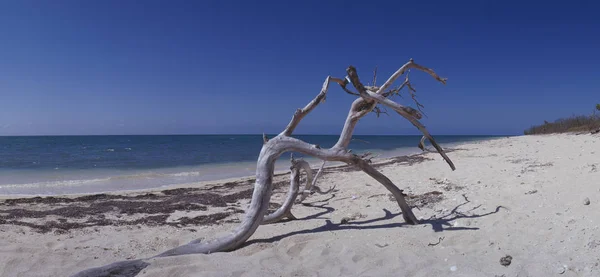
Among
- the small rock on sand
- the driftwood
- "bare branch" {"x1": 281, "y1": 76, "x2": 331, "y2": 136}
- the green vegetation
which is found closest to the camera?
the small rock on sand

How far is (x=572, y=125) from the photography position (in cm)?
A: 2850

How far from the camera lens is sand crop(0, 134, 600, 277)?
11.6 ft

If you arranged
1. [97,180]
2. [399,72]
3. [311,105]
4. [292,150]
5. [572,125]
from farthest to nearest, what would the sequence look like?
[572,125] → [97,180] → [399,72] → [311,105] → [292,150]

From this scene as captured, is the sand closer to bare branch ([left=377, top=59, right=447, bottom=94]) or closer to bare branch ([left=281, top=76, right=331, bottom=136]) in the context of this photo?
bare branch ([left=281, top=76, right=331, bottom=136])

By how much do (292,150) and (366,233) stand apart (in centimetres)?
139

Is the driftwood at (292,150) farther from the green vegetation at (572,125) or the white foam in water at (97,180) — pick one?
the green vegetation at (572,125)

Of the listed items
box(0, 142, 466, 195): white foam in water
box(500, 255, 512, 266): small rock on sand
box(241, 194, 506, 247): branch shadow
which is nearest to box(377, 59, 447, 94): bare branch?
box(241, 194, 506, 247): branch shadow

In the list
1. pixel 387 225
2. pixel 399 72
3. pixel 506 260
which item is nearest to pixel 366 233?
pixel 387 225

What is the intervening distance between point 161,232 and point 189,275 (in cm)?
231

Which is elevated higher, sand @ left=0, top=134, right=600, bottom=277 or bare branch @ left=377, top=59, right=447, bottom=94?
bare branch @ left=377, top=59, right=447, bottom=94

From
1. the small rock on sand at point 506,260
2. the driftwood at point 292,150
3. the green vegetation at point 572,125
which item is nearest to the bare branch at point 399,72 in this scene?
the driftwood at point 292,150

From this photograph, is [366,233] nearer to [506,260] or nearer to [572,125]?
[506,260]

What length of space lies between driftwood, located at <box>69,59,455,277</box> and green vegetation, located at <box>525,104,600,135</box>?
22182mm

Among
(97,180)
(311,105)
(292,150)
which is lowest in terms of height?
(97,180)
